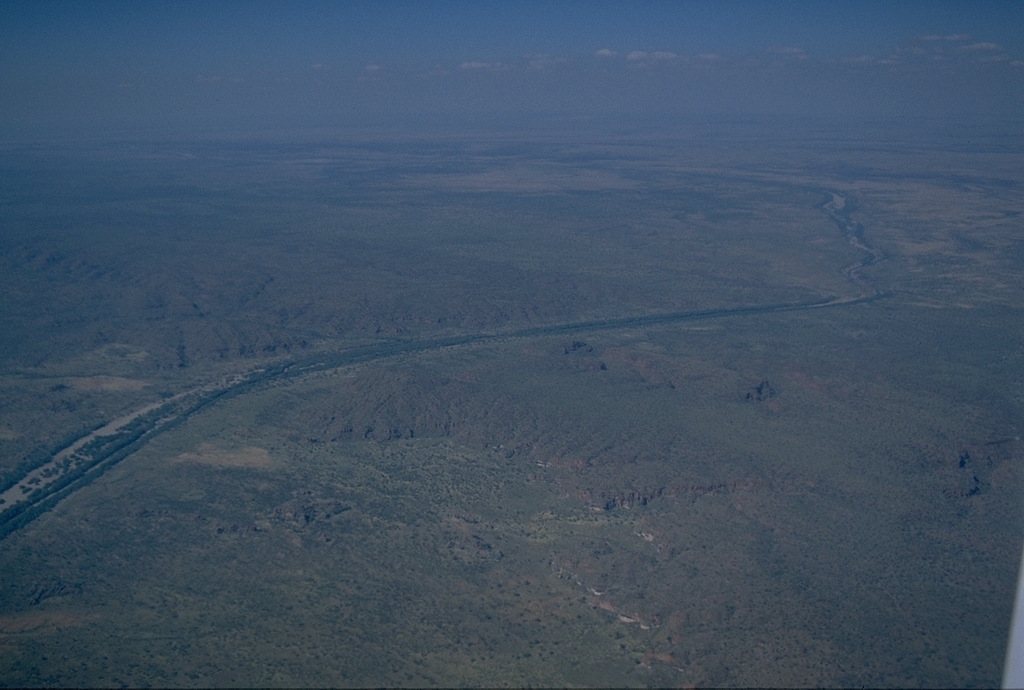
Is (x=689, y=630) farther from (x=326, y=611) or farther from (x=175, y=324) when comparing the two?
(x=175, y=324)

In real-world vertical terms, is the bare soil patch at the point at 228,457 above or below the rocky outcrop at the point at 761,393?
below

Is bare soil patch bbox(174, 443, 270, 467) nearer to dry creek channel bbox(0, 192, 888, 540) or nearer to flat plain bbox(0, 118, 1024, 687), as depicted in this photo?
flat plain bbox(0, 118, 1024, 687)

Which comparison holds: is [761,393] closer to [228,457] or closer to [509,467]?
[509,467]

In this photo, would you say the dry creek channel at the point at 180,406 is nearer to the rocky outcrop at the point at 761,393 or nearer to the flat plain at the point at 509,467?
the flat plain at the point at 509,467

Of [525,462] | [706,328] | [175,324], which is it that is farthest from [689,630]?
[175,324]

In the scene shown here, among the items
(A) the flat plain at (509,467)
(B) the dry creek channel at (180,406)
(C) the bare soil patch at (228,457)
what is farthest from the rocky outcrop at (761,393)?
(C) the bare soil patch at (228,457)

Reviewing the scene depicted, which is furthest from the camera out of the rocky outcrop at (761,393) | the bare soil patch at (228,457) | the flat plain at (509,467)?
the rocky outcrop at (761,393)

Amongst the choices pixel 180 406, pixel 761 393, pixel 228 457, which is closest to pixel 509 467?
pixel 228 457

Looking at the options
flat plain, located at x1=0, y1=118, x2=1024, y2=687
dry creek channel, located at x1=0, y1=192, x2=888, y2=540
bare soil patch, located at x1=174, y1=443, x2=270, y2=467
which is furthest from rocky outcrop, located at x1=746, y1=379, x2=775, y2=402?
bare soil patch, located at x1=174, y1=443, x2=270, y2=467
